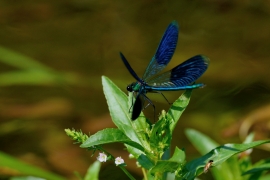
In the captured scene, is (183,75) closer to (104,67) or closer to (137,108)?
(137,108)

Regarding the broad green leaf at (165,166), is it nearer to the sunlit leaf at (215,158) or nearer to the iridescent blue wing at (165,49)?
the sunlit leaf at (215,158)

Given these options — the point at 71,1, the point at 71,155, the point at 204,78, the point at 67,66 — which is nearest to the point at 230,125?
the point at 204,78

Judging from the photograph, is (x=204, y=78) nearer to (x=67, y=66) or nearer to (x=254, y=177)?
(x=67, y=66)

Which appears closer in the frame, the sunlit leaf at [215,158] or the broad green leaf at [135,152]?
the sunlit leaf at [215,158]

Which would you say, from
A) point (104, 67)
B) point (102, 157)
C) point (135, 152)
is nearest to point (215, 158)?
point (135, 152)

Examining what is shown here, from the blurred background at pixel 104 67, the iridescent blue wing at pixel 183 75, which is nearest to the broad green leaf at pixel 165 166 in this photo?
the iridescent blue wing at pixel 183 75

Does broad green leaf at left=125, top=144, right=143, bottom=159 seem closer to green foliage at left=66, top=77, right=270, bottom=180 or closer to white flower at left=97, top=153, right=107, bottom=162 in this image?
green foliage at left=66, top=77, right=270, bottom=180
